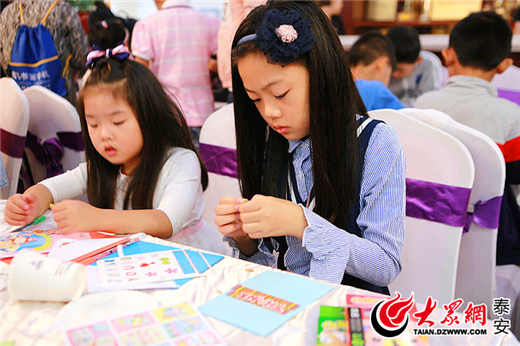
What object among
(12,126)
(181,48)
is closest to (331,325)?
(12,126)

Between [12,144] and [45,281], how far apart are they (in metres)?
1.19

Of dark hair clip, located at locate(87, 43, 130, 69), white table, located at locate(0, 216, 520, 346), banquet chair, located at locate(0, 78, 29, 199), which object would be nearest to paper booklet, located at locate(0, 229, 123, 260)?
white table, located at locate(0, 216, 520, 346)

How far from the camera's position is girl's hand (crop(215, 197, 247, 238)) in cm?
94

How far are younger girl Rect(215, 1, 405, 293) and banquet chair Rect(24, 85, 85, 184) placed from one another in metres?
1.02

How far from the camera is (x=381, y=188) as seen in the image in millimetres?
1022

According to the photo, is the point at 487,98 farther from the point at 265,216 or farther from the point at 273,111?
the point at 265,216

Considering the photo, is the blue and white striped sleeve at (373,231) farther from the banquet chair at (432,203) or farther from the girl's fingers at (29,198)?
the girl's fingers at (29,198)

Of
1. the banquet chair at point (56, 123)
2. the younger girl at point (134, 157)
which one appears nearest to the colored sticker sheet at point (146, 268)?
the younger girl at point (134, 157)

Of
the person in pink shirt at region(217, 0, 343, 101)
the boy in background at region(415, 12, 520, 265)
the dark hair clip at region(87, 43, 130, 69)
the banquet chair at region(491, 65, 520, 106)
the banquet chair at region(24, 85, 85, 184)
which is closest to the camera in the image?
the dark hair clip at region(87, 43, 130, 69)

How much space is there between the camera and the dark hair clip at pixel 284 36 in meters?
0.93

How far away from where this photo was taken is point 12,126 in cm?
170

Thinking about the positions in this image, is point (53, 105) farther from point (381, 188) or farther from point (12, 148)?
point (381, 188)

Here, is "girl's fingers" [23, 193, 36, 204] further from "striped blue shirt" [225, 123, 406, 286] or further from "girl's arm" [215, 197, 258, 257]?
"striped blue shirt" [225, 123, 406, 286]

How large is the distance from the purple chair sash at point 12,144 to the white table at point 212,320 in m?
1.02
